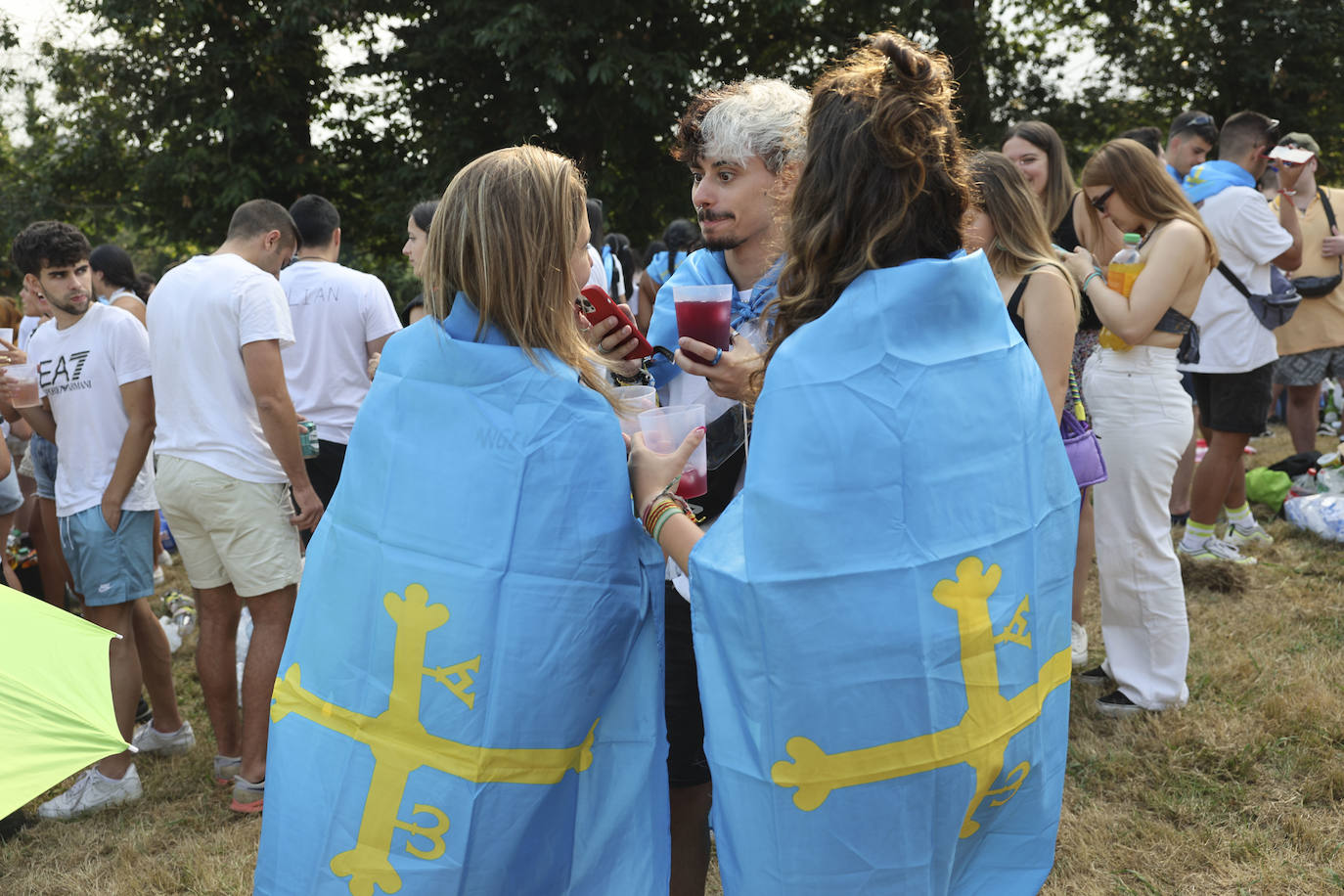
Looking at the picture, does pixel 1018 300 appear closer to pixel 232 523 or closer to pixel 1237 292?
pixel 232 523

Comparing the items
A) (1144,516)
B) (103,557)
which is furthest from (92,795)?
(1144,516)

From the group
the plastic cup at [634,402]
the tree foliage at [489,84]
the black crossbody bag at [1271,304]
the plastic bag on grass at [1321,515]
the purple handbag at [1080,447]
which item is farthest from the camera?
the tree foliage at [489,84]

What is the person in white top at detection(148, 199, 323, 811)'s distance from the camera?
390 centimetres

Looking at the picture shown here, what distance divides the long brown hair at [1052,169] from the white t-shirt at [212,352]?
311 centimetres

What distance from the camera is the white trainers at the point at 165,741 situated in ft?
14.9

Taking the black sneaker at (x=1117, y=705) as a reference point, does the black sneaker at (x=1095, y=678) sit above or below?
below

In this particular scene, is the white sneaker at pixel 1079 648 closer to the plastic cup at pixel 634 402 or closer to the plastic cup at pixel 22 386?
the plastic cup at pixel 634 402

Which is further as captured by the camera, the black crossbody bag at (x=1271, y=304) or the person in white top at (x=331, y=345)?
the black crossbody bag at (x=1271, y=304)

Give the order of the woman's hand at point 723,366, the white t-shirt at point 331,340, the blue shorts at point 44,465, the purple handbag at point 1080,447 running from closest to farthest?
1. the woman's hand at point 723,366
2. the purple handbag at point 1080,447
3. the white t-shirt at point 331,340
4. the blue shorts at point 44,465

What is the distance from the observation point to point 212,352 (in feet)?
12.9

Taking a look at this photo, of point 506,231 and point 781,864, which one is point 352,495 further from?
point 781,864

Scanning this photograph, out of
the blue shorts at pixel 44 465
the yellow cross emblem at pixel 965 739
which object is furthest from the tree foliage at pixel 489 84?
the yellow cross emblem at pixel 965 739

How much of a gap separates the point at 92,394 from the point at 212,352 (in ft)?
2.10

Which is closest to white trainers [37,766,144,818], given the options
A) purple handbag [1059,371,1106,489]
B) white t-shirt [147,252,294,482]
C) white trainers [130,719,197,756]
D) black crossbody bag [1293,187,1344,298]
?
white trainers [130,719,197,756]
